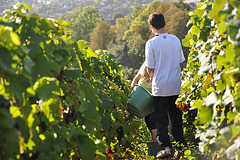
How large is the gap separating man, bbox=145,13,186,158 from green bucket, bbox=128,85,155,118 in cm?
8

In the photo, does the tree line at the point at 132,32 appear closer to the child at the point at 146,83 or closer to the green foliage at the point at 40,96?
the child at the point at 146,83

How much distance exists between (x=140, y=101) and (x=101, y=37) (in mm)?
53824

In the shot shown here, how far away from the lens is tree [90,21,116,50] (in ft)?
185

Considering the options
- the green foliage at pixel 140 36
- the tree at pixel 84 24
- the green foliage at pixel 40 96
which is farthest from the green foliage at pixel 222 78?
the tree at pixel 84 24

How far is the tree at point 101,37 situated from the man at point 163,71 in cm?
5265

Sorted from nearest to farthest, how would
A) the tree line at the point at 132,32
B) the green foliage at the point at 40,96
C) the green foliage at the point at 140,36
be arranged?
the green foliage at the point at 40,96 < the green foliage at the point at 140,36 < the tree line at the point at 132,32


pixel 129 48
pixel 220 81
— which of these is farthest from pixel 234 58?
pixel 129 48

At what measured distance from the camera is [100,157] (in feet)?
6.11

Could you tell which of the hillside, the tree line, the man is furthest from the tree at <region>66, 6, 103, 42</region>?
the hillside

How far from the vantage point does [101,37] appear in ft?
187

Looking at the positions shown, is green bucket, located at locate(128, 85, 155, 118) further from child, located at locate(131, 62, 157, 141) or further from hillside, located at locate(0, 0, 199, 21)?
hillside, located at locate(0, 0, 199, 21)

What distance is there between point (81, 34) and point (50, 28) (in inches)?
2705

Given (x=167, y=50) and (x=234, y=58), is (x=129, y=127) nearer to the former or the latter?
(x=167, y=50)

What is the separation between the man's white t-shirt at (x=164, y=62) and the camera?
3.71 metres
